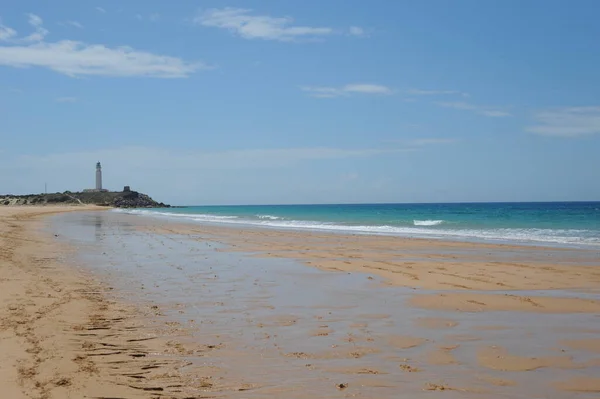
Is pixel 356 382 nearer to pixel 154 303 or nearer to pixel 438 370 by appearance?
pixel 438 370

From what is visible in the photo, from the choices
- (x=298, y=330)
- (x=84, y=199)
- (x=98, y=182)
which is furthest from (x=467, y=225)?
(x=98, y=182)

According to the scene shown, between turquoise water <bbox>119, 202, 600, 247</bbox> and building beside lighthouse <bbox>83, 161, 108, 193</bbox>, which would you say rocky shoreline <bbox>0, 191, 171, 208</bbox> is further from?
turquoise water <bbox>119, 202, 600, 247</bbox>

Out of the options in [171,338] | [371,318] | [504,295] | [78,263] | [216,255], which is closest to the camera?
[171,338]

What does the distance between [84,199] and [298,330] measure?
149499mm

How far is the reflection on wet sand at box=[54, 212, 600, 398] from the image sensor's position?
5.40 m

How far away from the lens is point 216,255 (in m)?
18.6

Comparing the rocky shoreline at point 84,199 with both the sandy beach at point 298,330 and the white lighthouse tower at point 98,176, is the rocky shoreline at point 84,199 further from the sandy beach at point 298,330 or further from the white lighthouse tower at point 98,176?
the sandy beach at point 298,330

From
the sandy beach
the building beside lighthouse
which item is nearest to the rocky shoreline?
the building beside lighthouse

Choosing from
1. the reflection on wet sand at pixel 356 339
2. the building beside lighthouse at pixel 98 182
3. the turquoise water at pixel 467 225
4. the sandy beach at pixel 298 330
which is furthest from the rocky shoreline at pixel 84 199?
the reflection on wet sand at pixel 356 339

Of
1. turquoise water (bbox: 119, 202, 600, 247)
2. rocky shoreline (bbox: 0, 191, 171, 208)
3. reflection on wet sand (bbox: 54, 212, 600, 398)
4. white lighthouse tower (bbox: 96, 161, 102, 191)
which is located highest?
white lighthouse tower (bbox: 96, 161, 102, 191)

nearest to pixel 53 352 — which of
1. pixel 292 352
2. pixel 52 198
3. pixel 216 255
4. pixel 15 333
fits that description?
pixel 15 333

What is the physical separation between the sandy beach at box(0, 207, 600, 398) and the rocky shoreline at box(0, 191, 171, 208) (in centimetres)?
13436

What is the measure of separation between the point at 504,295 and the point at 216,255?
10435 millimetres

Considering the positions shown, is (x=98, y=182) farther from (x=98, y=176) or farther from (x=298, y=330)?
(x=298, y=330)
